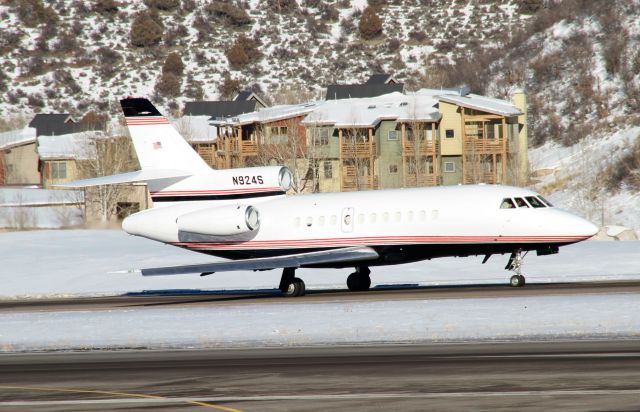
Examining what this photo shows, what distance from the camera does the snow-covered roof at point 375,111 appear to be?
86.2 meters

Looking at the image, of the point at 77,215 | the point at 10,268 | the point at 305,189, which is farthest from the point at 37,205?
the point at 10,268

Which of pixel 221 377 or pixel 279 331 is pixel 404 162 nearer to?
pixel 279 331

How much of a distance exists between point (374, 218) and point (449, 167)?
187 feet

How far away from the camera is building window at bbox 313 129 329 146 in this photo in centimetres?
8656

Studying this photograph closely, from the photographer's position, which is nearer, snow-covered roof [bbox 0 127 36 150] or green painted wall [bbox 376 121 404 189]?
green painted wall [bbox 376 121 404 189]

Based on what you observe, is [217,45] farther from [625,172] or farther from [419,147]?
[625,172]

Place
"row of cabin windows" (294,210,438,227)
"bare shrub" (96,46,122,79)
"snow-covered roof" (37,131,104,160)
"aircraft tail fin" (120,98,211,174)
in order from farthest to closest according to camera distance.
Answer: "bare shrub" (96,46,122,79), "snow-covered roof" (37,131,104,160), "aircraft tail fin" (120,98,211,174), "row of cabin windows" (294,210,438,227)

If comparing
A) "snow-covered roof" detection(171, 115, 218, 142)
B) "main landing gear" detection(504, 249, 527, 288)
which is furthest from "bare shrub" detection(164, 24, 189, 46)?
"main landing gear" detection(504, 249, 527, 288)

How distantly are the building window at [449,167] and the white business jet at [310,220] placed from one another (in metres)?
54.5

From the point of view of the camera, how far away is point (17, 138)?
10825cm

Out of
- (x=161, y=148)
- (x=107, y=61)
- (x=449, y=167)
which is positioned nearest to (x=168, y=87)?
(x=107, y=61)

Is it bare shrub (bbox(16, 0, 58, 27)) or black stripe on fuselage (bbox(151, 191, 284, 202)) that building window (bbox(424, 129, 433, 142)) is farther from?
bare shrub (bbox(16, 0, 58, 27))

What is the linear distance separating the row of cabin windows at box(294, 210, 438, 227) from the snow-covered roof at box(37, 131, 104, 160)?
59.7m

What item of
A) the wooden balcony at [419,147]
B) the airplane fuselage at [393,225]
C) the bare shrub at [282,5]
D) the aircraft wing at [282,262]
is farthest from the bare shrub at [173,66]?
the aircraft wing at [282,262]
